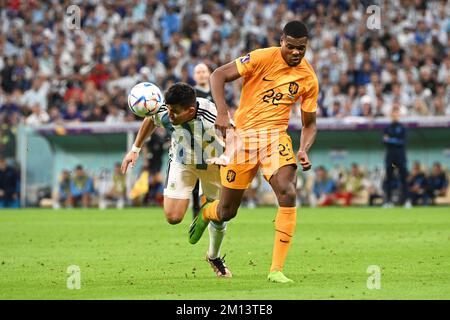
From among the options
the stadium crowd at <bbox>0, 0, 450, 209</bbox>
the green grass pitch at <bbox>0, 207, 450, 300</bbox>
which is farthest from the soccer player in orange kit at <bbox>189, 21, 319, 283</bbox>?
the stadium crowd at <bbox>0, 0, 450, 209</bbox>

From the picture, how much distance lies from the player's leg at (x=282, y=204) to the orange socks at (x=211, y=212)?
80cm

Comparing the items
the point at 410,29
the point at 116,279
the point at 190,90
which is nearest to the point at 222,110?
the point at 190,90

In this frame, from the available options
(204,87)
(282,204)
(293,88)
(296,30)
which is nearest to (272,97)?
(293,88)

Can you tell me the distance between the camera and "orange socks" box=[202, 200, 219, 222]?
11375mm

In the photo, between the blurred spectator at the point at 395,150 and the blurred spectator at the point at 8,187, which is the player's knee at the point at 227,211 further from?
the blurred spectator at the point at 8,187

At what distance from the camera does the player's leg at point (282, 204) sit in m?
10.6

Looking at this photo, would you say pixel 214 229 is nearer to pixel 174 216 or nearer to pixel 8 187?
pixel 174 216

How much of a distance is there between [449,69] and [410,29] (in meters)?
2.65

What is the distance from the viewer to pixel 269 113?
36.7 ft

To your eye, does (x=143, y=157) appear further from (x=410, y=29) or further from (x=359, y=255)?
(x=359, y=255)

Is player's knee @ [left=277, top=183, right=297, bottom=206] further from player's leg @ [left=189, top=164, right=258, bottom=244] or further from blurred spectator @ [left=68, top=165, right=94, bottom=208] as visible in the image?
blurred spectator @ [left=68, top=165, right=94, bottom=208]

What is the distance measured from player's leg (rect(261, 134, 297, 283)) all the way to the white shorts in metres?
1.43

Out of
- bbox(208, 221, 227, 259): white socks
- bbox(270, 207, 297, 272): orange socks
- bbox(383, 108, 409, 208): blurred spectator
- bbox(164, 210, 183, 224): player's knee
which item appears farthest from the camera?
bbox(383, 108, 409, 208): blurred spectator
